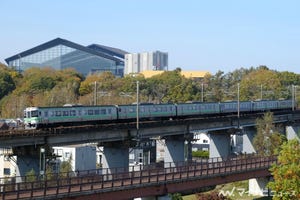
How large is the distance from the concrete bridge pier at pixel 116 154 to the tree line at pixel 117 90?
45.2m

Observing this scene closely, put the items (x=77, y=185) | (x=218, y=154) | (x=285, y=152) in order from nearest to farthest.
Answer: (x=285, y=152) < (x=77, y=185) < (x=218, y=154)

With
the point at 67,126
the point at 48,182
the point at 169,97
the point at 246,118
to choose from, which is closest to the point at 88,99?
the point at 169,97

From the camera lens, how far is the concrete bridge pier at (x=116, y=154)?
216ft

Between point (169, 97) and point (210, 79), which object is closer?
point (169, 97)

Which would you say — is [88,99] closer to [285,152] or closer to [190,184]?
[190,184]

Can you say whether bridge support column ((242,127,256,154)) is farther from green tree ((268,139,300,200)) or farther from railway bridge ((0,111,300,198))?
green tree ((268,139,300,200))

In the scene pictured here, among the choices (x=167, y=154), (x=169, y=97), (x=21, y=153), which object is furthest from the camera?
(x=169, y=97)

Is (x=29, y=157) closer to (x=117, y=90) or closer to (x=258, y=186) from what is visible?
(x=258, y=186)

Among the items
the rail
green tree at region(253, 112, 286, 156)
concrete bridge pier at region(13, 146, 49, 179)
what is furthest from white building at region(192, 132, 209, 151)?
concrete bridge pier at region(13, 146, 49, 179)

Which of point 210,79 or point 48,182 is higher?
point 210,79

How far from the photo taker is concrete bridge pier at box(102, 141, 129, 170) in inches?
2593

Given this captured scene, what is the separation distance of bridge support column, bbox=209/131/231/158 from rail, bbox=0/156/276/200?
28125 mm

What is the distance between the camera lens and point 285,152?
33.1 metres

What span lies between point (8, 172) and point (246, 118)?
39217 mm
